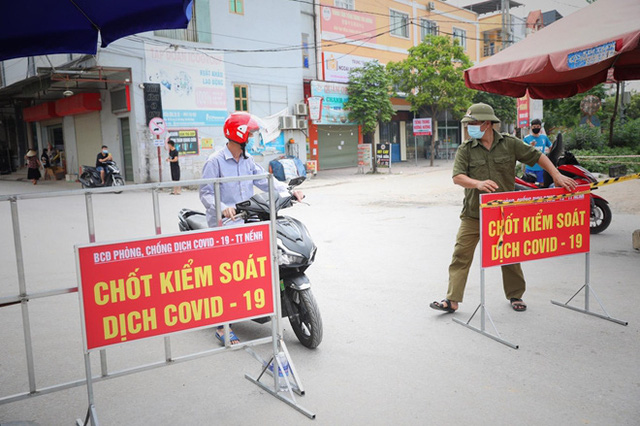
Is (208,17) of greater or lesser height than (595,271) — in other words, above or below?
above

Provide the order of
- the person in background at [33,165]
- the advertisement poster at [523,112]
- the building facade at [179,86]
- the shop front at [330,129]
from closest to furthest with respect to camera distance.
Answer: the advertisement poster at [523,112] < the building facade at [179,86] < the person in background at [33,165] < the shop front at [330,129]

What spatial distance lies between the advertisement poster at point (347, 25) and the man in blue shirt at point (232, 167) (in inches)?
959

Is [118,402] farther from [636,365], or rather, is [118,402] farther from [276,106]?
[276,106]

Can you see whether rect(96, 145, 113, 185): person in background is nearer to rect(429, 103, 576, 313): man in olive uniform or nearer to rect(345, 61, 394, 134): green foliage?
rect(345, 61, 394, 134): green foliage

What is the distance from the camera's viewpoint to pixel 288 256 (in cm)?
376

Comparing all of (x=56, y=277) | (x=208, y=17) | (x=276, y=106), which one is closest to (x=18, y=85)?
(x=208, y=17)

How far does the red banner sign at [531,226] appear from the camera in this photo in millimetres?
4238

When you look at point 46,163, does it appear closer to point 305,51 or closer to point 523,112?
point 305,51

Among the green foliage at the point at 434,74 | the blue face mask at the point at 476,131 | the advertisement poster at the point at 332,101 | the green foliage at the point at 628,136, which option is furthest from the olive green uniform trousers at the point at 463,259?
the green foliage at the point at 434,74

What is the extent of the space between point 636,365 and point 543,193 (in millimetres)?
1535

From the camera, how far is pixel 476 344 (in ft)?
13.4

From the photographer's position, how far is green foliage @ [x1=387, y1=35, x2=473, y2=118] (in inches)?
1081

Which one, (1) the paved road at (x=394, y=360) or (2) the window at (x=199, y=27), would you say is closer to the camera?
(1) the paved road at (x=394, y=360)

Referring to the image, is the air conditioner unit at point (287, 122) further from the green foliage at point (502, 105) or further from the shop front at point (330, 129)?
the green foliage at point (502, 105)
